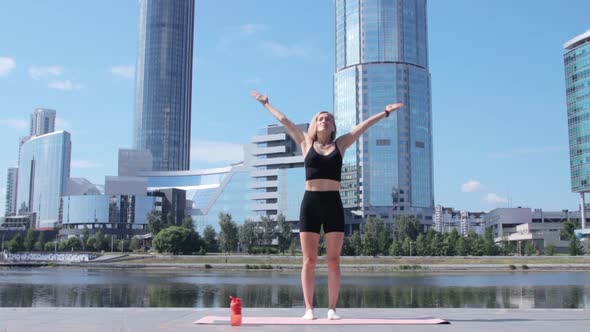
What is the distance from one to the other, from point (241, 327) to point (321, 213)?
291cm

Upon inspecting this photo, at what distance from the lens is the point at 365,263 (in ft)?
355

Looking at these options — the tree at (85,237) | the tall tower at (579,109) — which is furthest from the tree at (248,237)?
the tall tower at (579,109)

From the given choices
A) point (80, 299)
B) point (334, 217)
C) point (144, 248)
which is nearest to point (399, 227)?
point (144, 248)

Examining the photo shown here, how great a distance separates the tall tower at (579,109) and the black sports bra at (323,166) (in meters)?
147

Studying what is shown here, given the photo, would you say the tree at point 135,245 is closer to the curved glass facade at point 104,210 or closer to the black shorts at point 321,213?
the curved glass facade at point 104,210

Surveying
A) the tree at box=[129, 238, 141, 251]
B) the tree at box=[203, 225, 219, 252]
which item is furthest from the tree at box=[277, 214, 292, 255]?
the tree at box=[129, 238, 141, 251]

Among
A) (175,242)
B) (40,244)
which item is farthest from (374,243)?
(40,244)

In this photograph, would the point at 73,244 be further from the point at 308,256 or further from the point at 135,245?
the point at 308,256

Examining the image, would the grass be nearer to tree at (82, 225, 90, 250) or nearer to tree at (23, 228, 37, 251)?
tree at (82, 225, 90, 250)

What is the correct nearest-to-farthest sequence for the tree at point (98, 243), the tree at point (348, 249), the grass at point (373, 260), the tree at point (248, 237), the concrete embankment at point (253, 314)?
the concrete embankment at point (253, 314)
the grass at point (373, 260)
the tree at point (348, 249)
the tree at point (248, 237)
the tree at point (98, 243)

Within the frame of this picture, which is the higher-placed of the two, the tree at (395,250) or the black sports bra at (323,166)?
the black sports bra at (323,166)

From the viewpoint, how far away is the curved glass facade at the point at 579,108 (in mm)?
142375

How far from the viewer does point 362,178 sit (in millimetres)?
187125

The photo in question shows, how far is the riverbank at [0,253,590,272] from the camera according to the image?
98.9 m
